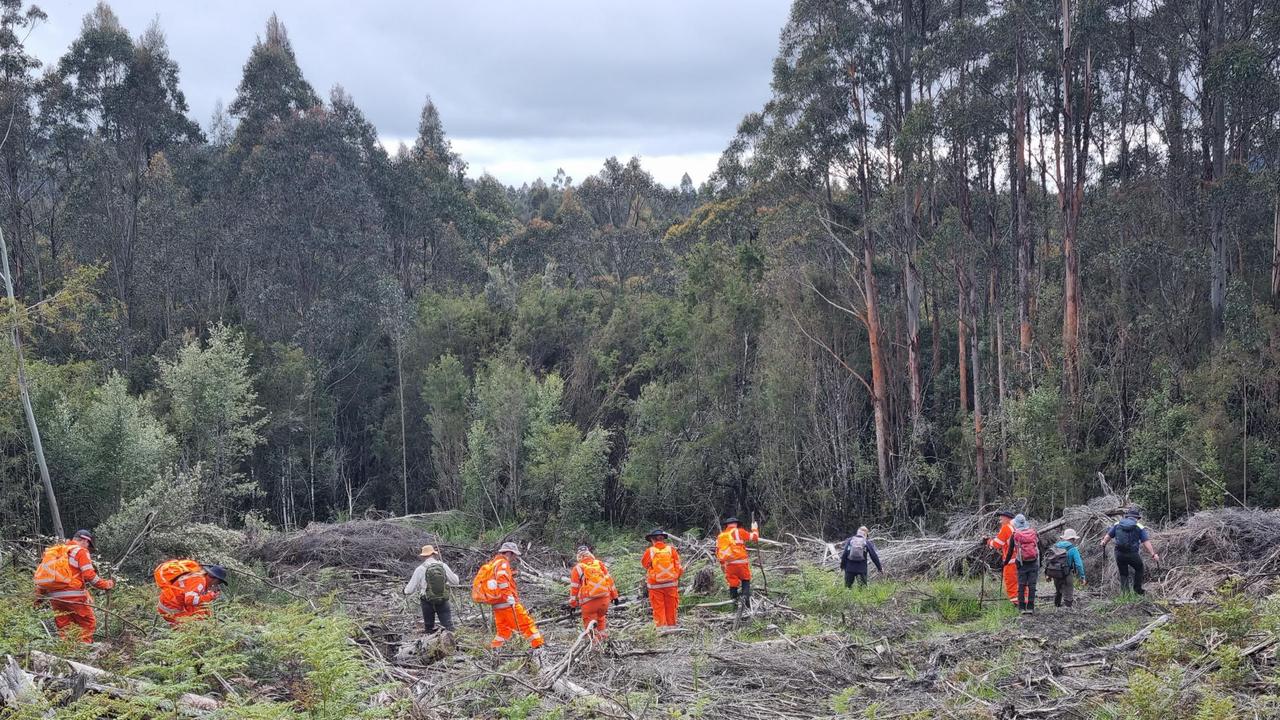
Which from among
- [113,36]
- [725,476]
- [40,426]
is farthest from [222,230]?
[725,476]

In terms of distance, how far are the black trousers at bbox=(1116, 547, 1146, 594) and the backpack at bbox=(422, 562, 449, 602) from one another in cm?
929

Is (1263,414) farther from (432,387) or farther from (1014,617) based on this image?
(432,387)

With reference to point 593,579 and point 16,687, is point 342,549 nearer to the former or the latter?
point 593,579

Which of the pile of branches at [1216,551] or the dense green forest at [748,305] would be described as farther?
the dense green forest at [748,305]

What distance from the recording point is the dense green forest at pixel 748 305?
2178 cm

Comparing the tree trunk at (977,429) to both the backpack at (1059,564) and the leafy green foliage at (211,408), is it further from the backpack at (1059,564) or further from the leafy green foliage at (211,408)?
the leafy green foliage at (211,408)

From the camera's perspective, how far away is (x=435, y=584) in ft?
43.2

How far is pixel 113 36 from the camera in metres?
36.8

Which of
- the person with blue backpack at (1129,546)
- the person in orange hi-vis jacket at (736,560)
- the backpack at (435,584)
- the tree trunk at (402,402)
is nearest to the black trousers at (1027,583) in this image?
the person with blue backpack at (1129,546)

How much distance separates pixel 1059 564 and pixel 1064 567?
3.3 inches

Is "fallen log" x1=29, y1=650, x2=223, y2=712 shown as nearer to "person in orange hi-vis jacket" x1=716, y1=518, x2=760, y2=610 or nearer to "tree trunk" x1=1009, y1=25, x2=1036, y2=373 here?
"person in orange hi-vis jacket" x1=716, y1=518, x2=760, y2=610

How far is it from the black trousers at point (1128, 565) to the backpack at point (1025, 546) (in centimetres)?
122

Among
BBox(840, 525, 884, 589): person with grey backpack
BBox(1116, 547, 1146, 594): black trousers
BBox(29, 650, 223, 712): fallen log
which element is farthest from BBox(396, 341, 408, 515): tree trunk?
BBox(29, 650, 223, 712): fallen log

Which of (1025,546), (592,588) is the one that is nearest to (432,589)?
(592,588)
